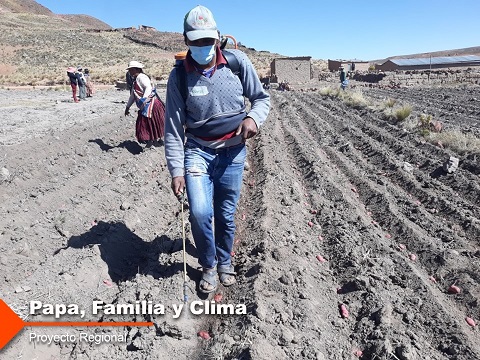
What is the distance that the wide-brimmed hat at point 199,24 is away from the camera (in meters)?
2.65

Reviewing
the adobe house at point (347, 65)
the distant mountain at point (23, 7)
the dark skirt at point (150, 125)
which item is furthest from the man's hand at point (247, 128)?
the distant mountain at point (23, 7)

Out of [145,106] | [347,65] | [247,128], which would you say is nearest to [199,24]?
[247,128]

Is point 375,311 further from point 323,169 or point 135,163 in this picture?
point 135,163

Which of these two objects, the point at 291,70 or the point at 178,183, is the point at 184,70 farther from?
the point at 291,70

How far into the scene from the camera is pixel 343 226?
15.6 ft

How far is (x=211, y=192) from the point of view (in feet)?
10.2

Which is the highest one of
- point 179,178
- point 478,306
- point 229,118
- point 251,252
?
point 229,118

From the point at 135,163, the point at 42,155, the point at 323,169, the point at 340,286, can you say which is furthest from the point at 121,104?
the point at 340,286

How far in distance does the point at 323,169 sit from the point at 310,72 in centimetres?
3026

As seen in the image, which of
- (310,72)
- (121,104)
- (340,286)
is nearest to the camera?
(340,286)

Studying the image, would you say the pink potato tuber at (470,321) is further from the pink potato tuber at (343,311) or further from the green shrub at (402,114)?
the green shrub at (402,114)

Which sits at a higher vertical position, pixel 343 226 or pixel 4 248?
pixel 4 248

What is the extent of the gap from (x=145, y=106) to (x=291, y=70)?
2886 centimetres

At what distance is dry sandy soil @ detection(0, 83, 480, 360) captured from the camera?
2.84m
